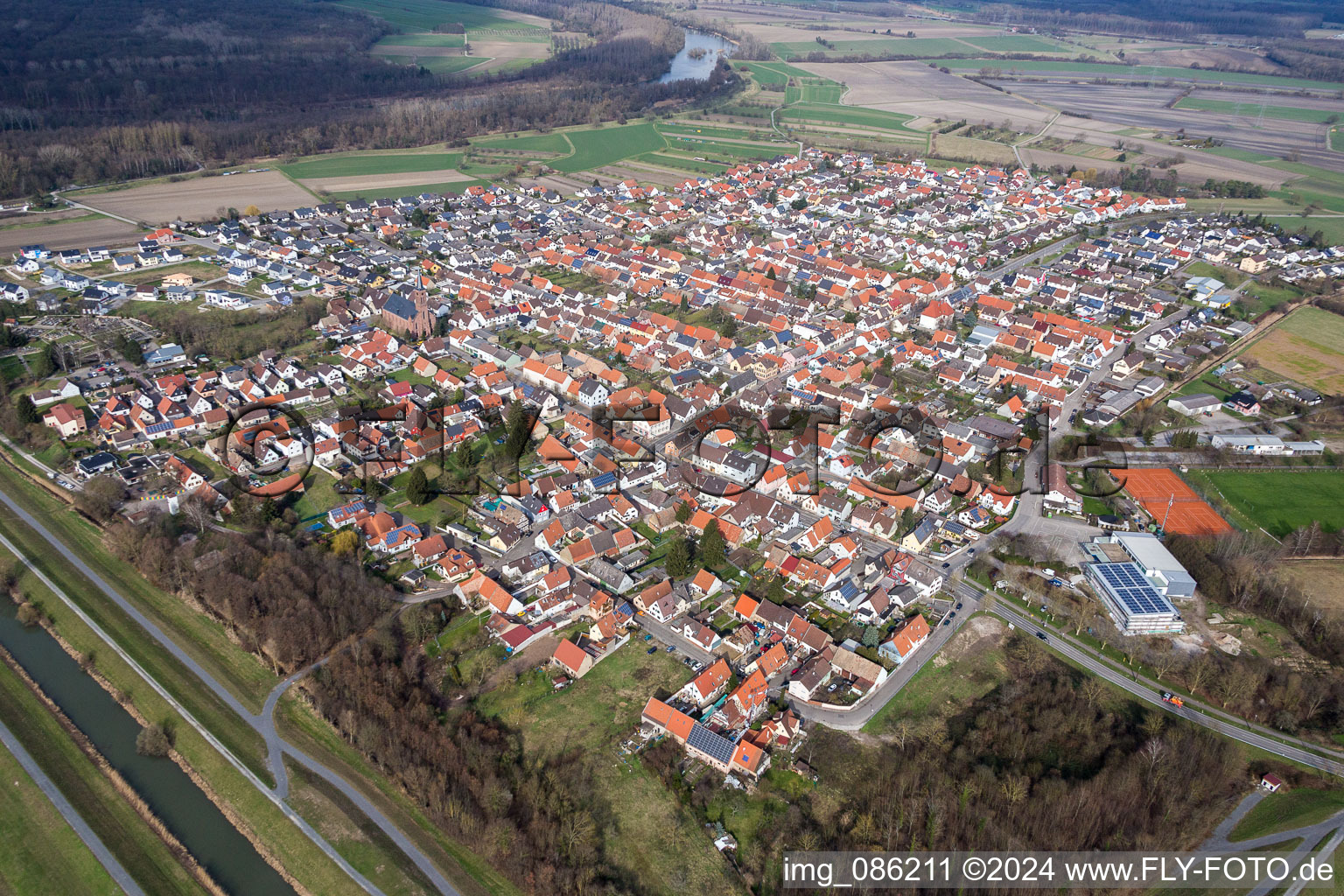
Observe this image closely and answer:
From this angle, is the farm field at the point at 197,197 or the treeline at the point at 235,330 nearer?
the treeline at the point at 235,330

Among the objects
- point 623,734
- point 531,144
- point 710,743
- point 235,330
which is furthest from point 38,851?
point 531,144

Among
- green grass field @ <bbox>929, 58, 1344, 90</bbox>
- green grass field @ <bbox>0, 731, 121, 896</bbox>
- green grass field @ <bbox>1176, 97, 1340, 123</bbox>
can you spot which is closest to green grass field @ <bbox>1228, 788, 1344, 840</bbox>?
green grass field @ <bbox>0, 731, 121, 896</bbox>

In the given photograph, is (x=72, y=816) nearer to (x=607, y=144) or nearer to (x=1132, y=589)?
(x=1132, y=589)

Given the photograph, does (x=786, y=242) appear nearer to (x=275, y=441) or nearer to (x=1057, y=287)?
(x=1057, y=287)

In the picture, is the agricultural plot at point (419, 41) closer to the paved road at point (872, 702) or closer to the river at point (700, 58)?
the river at point (700, 58)

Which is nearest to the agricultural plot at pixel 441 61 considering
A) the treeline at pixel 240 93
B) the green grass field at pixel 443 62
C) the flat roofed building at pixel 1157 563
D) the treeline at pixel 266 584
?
the green grass field at pixel 443 62

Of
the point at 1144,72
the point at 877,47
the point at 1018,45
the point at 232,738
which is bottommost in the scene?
the point at 232,738

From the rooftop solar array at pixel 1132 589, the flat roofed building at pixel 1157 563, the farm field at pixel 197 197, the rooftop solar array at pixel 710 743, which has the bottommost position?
Answer: the rooftop solar array at pixel 710 743

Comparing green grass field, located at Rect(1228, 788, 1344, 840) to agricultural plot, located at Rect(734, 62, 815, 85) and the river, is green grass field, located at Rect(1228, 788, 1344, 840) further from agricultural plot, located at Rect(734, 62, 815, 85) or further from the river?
the river
